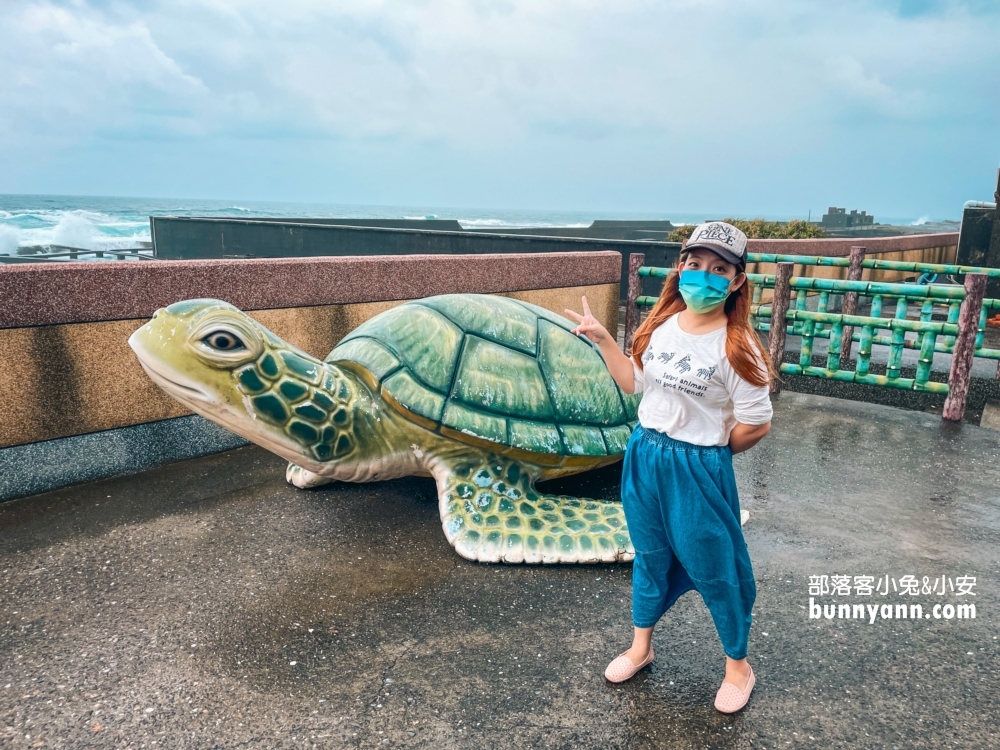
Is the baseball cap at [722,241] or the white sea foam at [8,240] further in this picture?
the white sea foam at [8,240]

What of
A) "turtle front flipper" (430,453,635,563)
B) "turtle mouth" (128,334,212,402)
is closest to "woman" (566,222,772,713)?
"turtle front flipper" (430,453,635,563)

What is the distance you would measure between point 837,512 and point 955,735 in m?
1.77

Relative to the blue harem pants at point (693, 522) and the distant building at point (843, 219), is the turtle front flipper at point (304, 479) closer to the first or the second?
the blue harem pants at point (693, 522)

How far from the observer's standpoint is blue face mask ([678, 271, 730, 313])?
2074 millimetres

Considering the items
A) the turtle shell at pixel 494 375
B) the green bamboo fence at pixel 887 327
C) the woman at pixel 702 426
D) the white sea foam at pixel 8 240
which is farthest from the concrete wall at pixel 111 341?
the white sea foam at pixel 8 240

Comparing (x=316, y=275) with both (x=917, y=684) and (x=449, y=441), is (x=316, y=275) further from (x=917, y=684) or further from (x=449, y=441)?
(x=917, y=684)

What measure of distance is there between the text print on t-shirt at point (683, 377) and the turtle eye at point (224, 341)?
1.90 metres

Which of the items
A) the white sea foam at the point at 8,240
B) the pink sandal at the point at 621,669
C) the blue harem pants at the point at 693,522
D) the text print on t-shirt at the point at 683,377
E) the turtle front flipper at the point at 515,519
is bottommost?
the white sea foam at the point at 8,240

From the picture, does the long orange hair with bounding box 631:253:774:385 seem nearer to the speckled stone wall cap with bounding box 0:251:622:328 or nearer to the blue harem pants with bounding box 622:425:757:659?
the blue harem pants with bounding box 622:425:757:659

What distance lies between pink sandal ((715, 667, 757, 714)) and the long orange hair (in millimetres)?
1047

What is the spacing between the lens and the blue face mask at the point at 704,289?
6.81 feet

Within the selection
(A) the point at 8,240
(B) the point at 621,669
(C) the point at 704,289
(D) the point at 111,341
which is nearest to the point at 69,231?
(A) the point at 8,240

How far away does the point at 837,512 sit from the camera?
3.82 meters

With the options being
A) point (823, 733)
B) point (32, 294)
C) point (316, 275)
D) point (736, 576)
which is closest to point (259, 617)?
point (736, 576)
